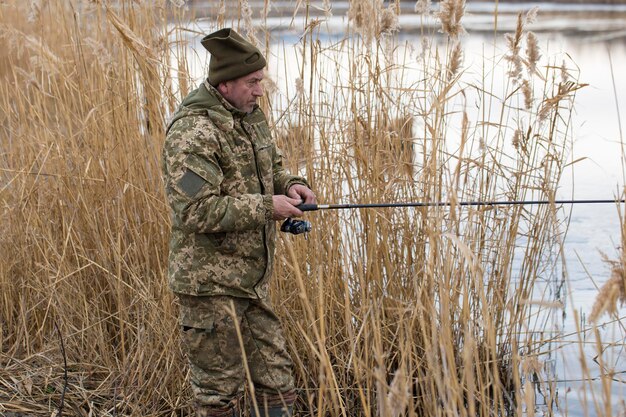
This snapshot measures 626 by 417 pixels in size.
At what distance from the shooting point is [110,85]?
3.92 metres

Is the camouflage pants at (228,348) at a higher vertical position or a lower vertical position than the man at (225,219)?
lower

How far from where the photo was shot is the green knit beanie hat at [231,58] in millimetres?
2887

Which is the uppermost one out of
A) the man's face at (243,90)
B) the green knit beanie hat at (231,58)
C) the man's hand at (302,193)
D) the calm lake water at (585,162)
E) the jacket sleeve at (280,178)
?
the green knit beanie hat at (231,58)

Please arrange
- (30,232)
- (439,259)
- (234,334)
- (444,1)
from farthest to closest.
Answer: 1. (30,232)
2. (444,1)
3. (439,259)
4. (234,334)

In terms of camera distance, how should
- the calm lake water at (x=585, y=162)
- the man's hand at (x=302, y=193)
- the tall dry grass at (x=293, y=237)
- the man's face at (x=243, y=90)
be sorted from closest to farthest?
the man's face at (x=243, y=90) < the man's hand at (x=302, y=193) < the tall dry grass at (x=293, y=237) < the calm lake water at (x=585, y=162)

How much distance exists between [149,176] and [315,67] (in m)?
0.76

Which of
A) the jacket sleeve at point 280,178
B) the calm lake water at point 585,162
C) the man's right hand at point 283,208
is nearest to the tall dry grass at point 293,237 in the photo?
the calm lake water at point 585,162

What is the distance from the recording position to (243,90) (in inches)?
116

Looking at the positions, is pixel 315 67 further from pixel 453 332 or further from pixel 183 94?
pixel 453 332

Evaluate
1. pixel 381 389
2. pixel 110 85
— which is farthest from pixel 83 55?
pixel 381 389

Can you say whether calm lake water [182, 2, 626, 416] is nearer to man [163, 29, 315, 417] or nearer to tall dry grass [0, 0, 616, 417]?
tall dry grass [0, 0, 616, 417]

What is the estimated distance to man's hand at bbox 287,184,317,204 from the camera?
304cm

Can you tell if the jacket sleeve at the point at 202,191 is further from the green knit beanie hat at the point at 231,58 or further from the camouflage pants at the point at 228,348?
the camouflage pants at the point at 228,348

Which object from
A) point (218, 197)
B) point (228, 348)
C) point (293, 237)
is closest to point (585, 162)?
point (293, 237)
